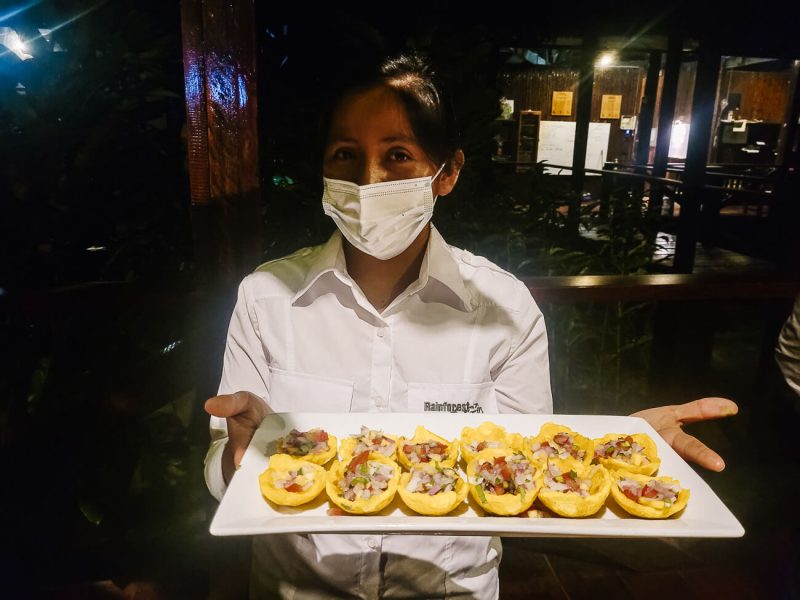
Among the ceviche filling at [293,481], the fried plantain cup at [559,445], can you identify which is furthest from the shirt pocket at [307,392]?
the fried plantain cup at [559,445]

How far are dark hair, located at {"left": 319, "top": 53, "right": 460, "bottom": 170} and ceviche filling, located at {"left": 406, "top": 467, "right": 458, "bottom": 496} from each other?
1.09 m

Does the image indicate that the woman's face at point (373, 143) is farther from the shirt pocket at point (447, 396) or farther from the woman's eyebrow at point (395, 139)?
the shirt pocket at point (447, 396)

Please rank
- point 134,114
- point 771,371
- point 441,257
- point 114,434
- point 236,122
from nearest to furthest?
point 441,257
point 236,122
point 114,434
point 134,114
point 771,371

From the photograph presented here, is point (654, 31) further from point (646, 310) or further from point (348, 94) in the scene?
point (348, 94)

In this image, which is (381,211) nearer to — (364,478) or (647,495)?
(364,478)

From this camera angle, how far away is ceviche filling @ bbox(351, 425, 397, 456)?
1.82 m

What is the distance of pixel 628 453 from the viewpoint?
5.96 ft

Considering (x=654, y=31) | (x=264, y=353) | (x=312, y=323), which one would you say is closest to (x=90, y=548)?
(x=264, y=353)

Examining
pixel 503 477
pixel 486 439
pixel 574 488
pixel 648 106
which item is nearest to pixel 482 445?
pixel 486 439

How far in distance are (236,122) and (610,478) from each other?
6.61 ft

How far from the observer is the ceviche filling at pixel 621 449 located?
71.1 inches

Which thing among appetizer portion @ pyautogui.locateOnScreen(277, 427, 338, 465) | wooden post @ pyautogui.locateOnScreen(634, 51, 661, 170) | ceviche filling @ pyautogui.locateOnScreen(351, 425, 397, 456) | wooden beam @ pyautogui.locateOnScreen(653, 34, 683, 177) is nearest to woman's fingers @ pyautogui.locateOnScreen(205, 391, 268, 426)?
appetizer portion @ pyautogui.locateOnScreen(277, 427, 338, 465)

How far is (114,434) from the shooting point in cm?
303

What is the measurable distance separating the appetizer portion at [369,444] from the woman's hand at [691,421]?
2.99 feet
